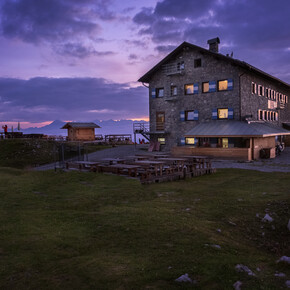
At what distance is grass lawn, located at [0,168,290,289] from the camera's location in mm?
4082

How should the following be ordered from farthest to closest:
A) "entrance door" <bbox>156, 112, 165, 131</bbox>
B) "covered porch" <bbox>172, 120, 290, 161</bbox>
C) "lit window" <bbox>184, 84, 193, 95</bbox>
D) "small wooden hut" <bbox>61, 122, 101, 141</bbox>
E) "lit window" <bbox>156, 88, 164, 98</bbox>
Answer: "small wooden hut" <bbox>61, 122, 101, 141</bbox>
"lit window" <bbox>156, 88, 164, 98</bbox>
"entrance door" <bbox>156, 112, 165, 131</bbox>
"lit window" <bbox>184, 84, 193, 95</bbox>
"covered porch" <bbox>172, 120, 290, 161</bbox>

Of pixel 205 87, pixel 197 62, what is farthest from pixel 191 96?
pixel 197 62

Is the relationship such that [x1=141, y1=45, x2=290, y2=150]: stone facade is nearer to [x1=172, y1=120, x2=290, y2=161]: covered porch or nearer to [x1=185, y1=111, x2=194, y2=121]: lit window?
[x1=185, y1=111, x2=194, y2=121]: lit window

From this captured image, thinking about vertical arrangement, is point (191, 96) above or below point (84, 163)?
above

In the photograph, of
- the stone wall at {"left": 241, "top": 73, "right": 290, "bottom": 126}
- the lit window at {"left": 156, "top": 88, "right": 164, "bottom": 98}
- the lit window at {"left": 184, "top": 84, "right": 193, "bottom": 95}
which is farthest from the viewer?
the lit window at {"left": 156, "top": 88, "right": 164, "bottom": 98}

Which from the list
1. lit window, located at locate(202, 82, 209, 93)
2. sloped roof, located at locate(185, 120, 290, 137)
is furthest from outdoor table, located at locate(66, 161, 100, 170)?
lit window, located at locate(202, 82, 209, 93)

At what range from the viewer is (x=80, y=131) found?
49.0 meters

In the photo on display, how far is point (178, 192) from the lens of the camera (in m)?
11.7

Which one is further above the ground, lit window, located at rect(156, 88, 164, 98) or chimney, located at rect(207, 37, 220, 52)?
chimney, located at rect(207, 37, 220, 52)

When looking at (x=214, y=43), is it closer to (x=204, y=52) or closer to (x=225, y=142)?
(x=204, y=52)

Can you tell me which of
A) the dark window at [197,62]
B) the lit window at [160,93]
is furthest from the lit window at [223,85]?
the lit window at [160,93]

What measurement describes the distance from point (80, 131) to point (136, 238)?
148 ft

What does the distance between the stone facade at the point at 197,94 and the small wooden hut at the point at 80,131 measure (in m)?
18.2

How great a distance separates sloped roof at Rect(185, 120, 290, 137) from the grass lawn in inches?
571
